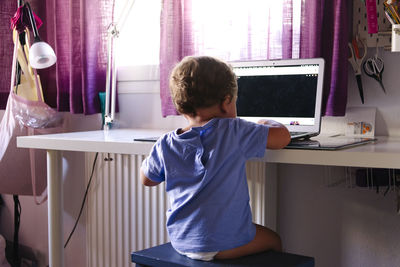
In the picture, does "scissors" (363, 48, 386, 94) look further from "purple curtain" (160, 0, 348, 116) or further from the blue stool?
the blue stool

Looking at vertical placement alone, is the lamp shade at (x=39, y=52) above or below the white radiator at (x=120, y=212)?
above

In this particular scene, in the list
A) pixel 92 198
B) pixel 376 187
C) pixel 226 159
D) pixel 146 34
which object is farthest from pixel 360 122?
pixel 92 198

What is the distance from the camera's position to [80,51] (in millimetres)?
2156

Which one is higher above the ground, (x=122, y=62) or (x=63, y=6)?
(x=63, y=6)

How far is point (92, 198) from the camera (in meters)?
2.17

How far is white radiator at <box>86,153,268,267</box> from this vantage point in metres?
1.99

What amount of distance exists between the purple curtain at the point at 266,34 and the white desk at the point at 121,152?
0.90ft

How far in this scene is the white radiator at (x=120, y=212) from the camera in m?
1.99

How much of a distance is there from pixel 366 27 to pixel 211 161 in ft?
2.55

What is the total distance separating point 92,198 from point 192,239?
1.03m

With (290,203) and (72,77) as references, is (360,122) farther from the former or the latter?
(72,77)

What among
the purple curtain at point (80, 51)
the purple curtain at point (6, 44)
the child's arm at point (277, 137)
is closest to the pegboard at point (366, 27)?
the child's arm at point (277, 137)

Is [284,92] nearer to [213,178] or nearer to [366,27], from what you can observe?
[366,27]

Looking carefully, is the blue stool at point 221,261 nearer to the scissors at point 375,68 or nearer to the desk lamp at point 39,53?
the scissors at point 375,68
